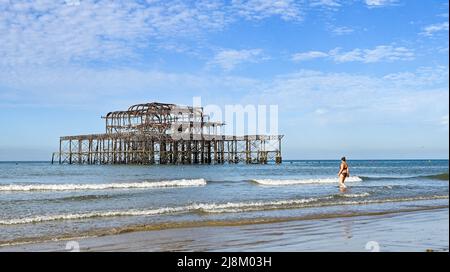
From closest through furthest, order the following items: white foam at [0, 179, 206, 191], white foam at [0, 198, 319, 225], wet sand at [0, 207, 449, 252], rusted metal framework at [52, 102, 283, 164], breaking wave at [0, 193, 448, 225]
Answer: wet sand at [0, 207, 449, 252], white foam at [0, 198, 319, 225], breaking wave at [0, 193, 448, 225], white foam at [0, 179, 206, 191], rusted metal framework at [52, 102, 283, 164]

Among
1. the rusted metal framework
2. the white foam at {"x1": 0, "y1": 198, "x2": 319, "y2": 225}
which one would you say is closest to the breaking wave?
the white foam at {"x1": 0, "y1": 198, "x2": 319, "y2": 225}

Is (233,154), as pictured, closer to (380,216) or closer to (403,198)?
(403,198)

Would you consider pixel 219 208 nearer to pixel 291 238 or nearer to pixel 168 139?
pixel 291 238

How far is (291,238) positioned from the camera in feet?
27.5

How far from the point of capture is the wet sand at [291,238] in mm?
7453

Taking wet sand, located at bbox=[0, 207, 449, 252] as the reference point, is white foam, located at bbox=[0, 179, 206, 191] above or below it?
below

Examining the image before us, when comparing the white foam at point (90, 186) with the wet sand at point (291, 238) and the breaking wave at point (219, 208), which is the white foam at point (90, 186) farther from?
the wet sand at point (291, 238)

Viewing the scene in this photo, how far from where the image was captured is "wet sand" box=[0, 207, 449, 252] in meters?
7.45

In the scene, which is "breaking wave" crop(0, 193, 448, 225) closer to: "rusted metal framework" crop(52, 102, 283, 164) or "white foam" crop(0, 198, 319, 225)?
"white foam" crop(0, 198, 319, 225)

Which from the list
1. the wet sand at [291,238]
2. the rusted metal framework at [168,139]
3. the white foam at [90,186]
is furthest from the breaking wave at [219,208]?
the rusted metal framework at [168,139]

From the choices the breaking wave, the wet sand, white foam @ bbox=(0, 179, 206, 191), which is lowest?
white foam @ bbox=(0, 179, 206, 191)

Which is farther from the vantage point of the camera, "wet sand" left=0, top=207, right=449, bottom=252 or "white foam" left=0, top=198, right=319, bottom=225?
"white foam" left=0, top=198, right=319, bottom=225

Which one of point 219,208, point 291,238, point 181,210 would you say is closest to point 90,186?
point 181,210
